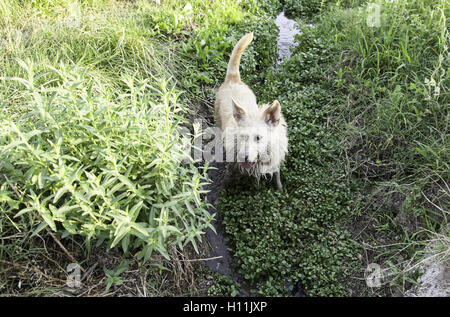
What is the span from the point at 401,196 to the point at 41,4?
4.48 meters

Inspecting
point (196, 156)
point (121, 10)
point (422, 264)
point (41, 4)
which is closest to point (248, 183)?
point (196, 156)

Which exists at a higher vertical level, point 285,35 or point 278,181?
point 285,35

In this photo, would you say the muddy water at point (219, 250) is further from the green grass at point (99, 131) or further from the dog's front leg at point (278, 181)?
the dog's front leg at point (278, 181)

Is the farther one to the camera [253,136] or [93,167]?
[253,136]

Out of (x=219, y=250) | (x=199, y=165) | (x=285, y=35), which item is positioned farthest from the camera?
(x=285, y=35)

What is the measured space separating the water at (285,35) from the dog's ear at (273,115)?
6.38ft

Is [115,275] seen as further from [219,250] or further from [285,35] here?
[285,35]

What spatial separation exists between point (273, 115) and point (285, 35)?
8.47ft

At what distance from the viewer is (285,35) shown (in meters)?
5.11

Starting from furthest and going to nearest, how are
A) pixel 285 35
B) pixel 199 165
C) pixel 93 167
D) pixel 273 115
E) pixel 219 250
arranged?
1. pixel 285 35
2. pixel 199 165
3. pixel 219 250
4. pixel 273 115
5. pixel 93 167

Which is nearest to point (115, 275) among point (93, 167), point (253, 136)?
point (93, 167)

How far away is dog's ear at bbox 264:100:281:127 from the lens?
2914 millimetres

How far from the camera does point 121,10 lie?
4672 mm

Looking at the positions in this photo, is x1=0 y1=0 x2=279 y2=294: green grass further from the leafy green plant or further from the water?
the water
